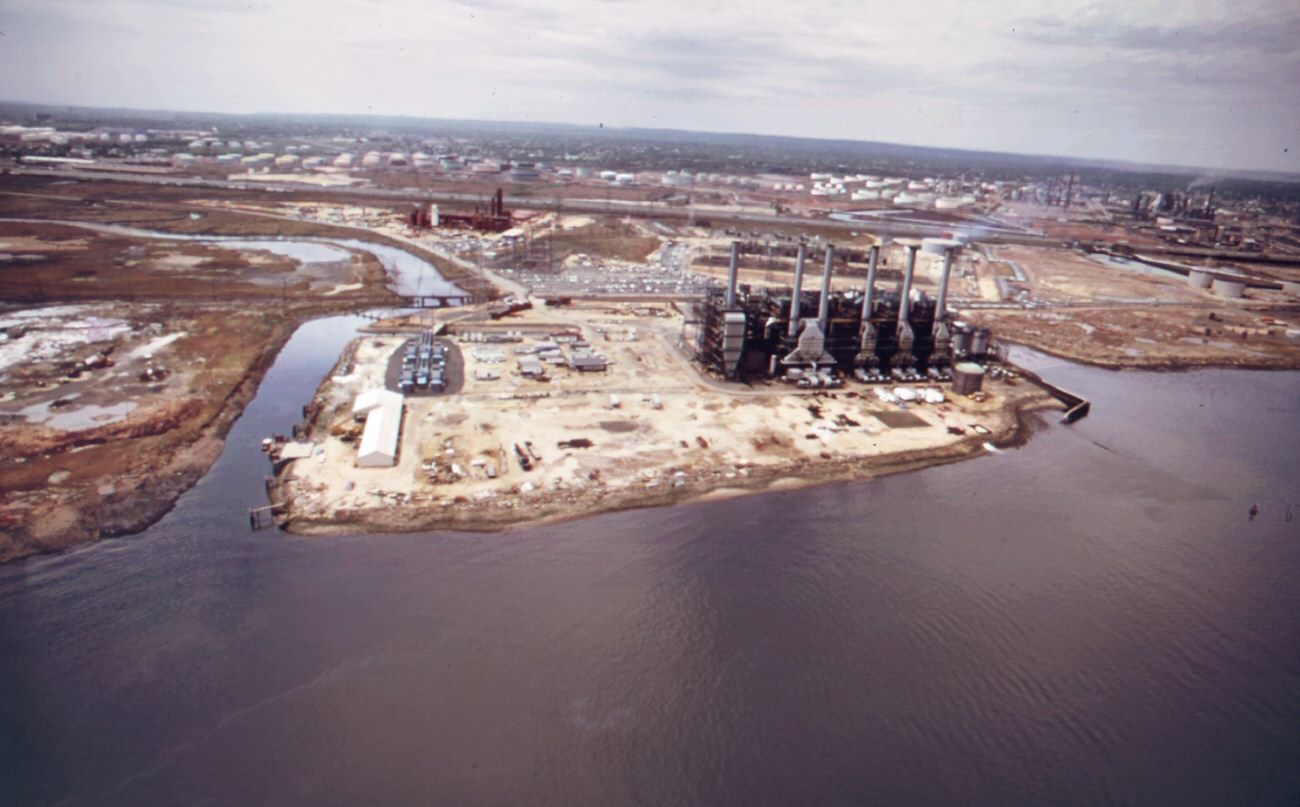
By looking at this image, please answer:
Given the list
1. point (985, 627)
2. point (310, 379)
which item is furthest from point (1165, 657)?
point (310, 379)

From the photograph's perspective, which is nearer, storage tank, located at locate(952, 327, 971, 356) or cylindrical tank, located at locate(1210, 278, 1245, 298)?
storage tank, located at locate(952, 327, 971, 356)

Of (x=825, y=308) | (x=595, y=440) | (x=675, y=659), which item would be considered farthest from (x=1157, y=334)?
(x=675, y=659)

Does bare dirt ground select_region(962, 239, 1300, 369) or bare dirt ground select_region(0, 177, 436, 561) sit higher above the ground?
bare dirt ground select_region(962, 239, 1300, 369)

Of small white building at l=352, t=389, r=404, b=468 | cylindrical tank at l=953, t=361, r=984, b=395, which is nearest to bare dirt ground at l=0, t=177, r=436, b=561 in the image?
small white building at l=352, t=389, r=404, b=468

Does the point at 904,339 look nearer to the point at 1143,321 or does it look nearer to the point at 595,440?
the point at 595,440

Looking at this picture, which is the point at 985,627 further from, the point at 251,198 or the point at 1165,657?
the point at 251,198

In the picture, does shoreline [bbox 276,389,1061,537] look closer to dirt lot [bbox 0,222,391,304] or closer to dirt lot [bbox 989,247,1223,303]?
dirt lot [bbox 0,222,391,304]
